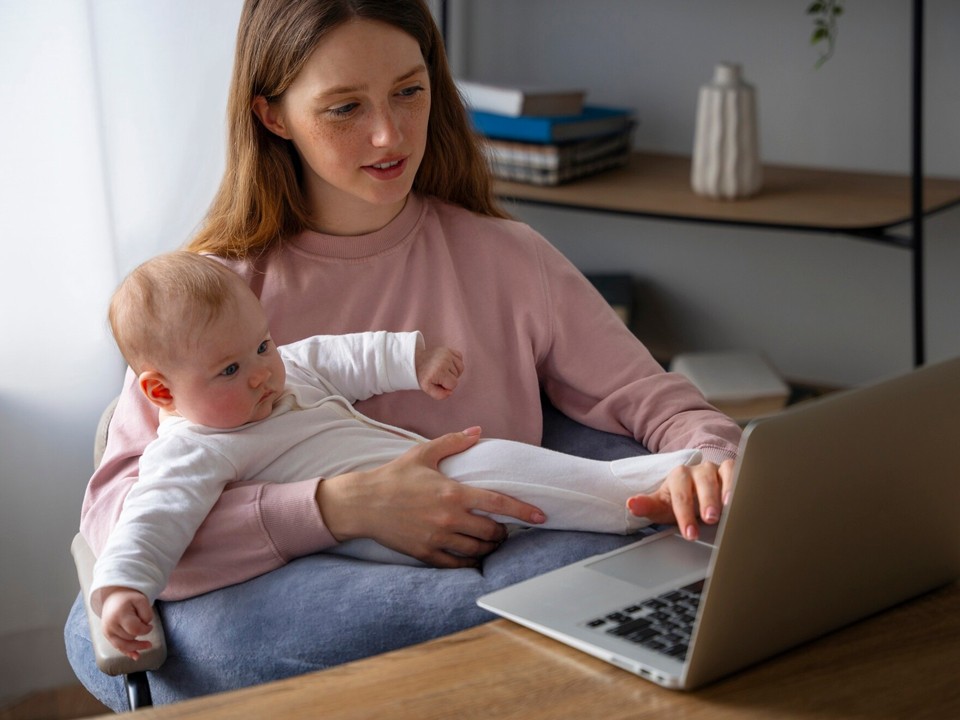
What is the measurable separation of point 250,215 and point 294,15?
0.26 meters

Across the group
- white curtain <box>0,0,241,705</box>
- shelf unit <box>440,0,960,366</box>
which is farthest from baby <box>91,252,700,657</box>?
shelf unit <box>440,0,960,366</box>

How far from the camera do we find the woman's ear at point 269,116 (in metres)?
1.50

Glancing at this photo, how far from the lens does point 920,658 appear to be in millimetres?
881

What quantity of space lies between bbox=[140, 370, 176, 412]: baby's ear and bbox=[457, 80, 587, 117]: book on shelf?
1338mm

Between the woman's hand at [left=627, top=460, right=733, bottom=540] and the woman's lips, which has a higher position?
the woman's lips

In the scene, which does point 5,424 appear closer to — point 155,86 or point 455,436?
point 155,86

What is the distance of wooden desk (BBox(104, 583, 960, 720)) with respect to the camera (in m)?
0.81

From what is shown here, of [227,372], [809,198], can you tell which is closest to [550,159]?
[809,198]

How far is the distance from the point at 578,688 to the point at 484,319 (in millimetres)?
775

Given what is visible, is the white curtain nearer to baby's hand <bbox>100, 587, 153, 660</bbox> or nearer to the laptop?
baby's hand <bbox>100, 587, 153, 660</bbox>

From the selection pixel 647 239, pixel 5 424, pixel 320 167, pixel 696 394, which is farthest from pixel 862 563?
pixel 647 239

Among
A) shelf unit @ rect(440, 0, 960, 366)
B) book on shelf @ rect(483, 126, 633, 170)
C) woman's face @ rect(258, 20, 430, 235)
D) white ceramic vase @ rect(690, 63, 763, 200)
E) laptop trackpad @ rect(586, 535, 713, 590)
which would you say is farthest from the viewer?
book on shelf @ rect(483, 126, 633, 170)

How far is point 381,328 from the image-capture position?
1.53 metres

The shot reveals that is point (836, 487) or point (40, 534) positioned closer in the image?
point (836, 487)
